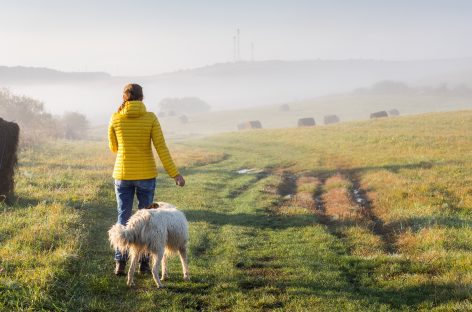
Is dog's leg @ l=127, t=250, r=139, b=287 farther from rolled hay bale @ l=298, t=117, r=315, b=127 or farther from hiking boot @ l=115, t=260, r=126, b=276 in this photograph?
rolled hay bale @ l=298, t=117, r=315, b=127

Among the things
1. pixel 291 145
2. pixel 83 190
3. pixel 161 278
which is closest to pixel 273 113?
pixel 291 145

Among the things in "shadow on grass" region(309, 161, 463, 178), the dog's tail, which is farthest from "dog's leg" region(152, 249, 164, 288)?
"shadow on grass" region(309, 161, 463, 178)

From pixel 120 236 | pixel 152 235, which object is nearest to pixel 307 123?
pixel 152 235

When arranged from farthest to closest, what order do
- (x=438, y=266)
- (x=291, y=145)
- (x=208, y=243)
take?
(x=291, y=145)
(x=208, y=243)
(x=438, y=266)

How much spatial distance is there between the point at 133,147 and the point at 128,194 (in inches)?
39.1

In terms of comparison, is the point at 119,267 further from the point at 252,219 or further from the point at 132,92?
the point at 252,219

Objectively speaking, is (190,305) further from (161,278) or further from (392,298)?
(392,298)

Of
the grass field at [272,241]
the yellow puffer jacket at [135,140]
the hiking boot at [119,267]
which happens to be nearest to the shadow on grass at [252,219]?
the grass field at [272,241]

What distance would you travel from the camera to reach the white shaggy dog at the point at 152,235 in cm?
759

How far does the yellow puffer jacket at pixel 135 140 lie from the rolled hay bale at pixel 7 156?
25.3ft

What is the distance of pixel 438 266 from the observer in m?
9.27

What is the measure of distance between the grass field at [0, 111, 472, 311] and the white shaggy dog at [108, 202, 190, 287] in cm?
64

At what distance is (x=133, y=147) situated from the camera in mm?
8359

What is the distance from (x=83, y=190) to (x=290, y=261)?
10.4m
